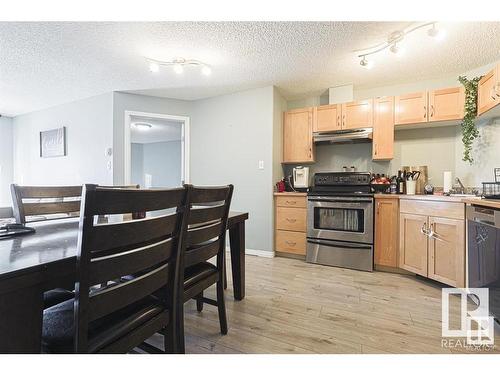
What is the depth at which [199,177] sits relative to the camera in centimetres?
392

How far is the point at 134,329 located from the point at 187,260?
1.26 feet

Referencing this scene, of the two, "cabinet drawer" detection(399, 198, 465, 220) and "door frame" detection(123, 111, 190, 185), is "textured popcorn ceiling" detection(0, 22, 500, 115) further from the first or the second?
"cabinet drawer" detection(399, 198, 465, 220)

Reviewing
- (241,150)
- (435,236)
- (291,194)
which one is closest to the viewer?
(435,236)

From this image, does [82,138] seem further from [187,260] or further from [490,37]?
[490,37]

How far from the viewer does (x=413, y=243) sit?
2.54 meters

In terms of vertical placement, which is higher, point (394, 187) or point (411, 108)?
point (411, 108)

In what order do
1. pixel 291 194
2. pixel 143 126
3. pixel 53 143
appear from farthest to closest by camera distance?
pixel 143 126 → pixel 53 143 → pixel 291 194

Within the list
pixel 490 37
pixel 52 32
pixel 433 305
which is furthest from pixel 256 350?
pixel 490 37

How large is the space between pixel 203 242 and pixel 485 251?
2.05 m

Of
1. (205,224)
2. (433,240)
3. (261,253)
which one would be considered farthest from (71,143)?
(433,240)

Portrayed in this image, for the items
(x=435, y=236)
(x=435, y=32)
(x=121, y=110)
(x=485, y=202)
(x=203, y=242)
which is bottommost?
(x=435, y=236)

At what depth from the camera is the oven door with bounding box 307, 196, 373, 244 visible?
9.27ft

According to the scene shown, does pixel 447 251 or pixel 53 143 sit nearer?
pixel 447 251

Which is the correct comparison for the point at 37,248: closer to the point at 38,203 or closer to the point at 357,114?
the point at 38,203
